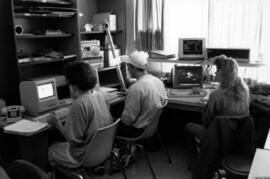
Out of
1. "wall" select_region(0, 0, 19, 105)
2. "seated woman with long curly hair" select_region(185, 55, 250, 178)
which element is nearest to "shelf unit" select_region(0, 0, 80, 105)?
"wall" select_region(0, 0, 19, 105)

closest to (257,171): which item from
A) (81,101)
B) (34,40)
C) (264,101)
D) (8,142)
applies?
(81,101)

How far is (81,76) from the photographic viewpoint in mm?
2174

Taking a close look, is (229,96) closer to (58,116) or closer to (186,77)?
(186,77)

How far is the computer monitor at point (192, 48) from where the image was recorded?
3.59 meters

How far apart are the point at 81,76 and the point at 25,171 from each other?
2.78 ft

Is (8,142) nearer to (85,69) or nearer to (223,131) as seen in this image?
Result: (85,69)

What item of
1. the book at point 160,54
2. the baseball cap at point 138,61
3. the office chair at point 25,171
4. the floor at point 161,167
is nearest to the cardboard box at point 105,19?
the book at point 160,54

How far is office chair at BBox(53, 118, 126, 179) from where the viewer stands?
6.76ft

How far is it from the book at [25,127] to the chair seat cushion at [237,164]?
1.38m

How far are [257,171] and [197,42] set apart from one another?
2237mm

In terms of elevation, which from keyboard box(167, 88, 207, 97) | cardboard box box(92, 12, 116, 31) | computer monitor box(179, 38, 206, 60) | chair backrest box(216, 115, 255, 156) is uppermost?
cardboard box box(92, 12, 116, 31)

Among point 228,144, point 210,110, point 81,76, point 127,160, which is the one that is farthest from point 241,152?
point 81,76

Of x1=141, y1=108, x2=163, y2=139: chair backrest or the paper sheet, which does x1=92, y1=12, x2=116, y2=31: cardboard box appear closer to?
x1=141, y1=108, x2=163, y2=139: chair backrest

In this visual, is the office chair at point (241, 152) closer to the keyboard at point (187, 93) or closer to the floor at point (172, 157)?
the floor at point (172, 157)
